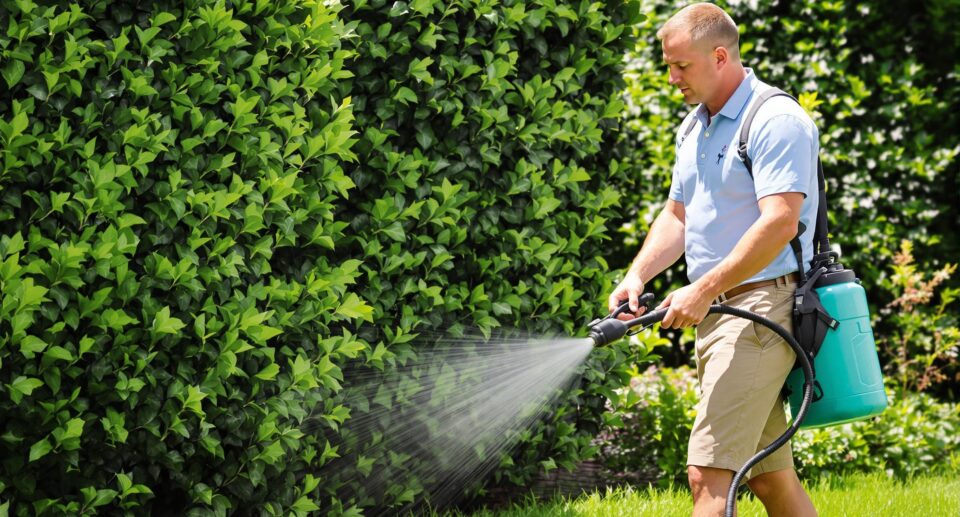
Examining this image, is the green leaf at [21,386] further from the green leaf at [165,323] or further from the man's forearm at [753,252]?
the man's forearm at [753,252]

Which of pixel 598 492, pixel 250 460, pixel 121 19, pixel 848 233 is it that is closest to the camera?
pixel 121 19

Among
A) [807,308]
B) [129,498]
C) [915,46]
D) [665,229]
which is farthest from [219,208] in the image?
[915,46]

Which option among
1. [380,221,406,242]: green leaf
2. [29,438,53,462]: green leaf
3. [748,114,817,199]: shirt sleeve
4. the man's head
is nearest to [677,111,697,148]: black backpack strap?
the man's head

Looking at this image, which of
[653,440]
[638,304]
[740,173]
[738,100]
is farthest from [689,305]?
[653,440]

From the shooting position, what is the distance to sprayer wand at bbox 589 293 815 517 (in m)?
2.99

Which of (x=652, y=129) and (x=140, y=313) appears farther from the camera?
(x=652, y=129)

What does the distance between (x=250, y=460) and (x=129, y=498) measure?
0.37m

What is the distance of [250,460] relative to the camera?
3.29 meters

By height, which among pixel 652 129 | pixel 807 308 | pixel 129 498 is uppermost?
pixel 652 129

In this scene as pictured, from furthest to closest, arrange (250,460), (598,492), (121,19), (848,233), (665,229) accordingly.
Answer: (848,233) → (598,492) → (665,229) → (250,460) → (121,19)

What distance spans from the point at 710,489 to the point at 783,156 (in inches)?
39.0

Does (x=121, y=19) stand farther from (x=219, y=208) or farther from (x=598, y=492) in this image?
(x=598, y=492)

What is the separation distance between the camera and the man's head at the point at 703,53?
313cm

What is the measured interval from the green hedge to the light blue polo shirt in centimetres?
96
